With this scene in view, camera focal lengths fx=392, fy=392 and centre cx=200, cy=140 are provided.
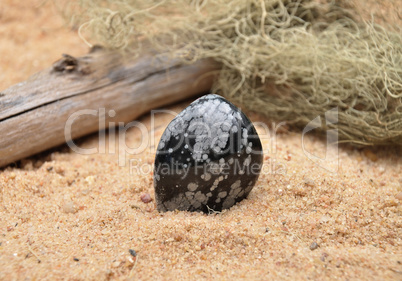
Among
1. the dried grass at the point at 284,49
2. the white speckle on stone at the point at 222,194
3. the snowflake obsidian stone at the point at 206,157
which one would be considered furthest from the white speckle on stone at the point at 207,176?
the dried grass at the point at 284,49

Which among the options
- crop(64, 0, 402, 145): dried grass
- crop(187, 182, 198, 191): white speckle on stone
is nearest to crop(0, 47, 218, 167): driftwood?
crop(64, 0, 402, 145): dried grass

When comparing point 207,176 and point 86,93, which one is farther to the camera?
point 86,93

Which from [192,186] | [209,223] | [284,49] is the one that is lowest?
[209,223]

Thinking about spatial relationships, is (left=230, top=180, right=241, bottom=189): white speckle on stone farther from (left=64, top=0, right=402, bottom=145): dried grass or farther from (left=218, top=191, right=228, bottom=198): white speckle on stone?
(left=64, top=0, right=402, bottom=145): dried grass

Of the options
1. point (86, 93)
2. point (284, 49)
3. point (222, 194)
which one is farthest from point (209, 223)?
point (284, 49)

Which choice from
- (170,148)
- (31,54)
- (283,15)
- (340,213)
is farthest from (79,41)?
(340,213)

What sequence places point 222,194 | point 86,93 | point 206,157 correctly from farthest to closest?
point 86,93 < point 222,194 < point 206,157

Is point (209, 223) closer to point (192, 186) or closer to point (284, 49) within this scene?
point (192, 186)

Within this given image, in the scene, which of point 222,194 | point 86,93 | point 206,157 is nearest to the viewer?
point 206,157
